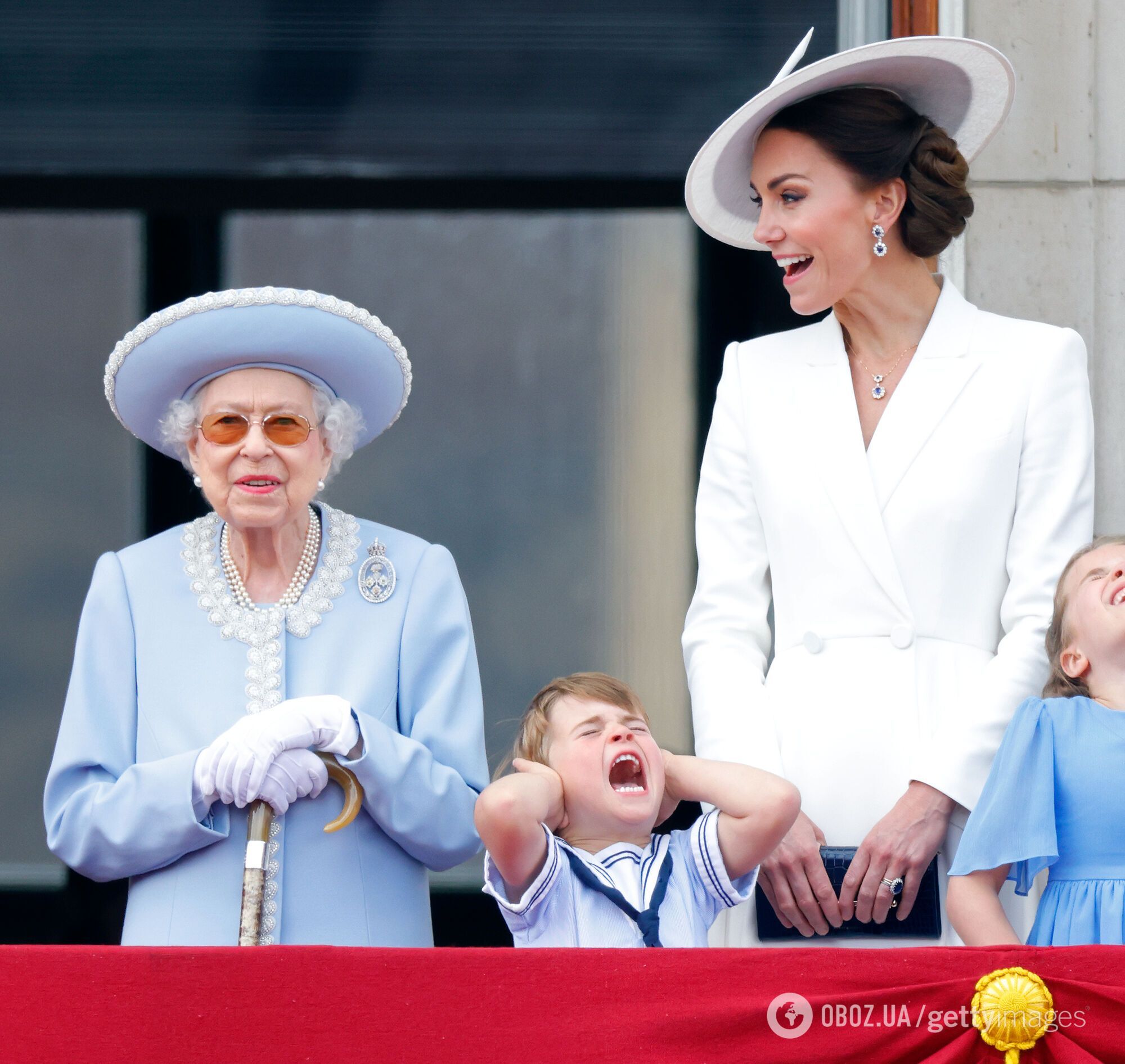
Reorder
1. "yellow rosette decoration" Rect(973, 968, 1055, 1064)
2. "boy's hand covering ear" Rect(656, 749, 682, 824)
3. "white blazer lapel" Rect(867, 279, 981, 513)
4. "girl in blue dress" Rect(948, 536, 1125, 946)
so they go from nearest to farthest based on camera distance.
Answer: "yellow rosette decoration" Rect(973, 968, 1055, 1064)
"girl in blue dress" Rect(948, 536, 1125, 946)
"boy's hand covering ear" Rect(656, 749, 682, 824)
"white blazer lapel" Rect(867, 279, 981, 513)

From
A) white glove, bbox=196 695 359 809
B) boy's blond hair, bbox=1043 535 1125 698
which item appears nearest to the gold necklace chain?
boy's blond hair, bbox=1043 535 1125 698

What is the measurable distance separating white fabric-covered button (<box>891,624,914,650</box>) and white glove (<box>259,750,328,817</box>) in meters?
0.91

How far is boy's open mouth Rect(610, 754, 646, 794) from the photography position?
2.59 meters

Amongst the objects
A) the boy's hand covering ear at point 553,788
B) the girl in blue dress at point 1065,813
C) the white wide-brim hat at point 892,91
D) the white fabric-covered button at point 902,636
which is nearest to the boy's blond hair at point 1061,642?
the girl in blue dress at point 1065,813

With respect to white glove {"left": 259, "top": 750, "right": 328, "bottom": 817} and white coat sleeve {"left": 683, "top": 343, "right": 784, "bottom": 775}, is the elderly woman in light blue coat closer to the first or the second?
white glove {"left": 259, "top": 750, "right": 328, "bottom": 817}

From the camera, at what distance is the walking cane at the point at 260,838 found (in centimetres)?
244

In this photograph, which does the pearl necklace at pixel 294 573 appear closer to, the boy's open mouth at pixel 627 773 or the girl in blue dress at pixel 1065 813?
the boy's open mouth at pixel 627 773

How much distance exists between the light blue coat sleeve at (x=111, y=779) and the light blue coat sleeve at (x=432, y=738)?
0.25 metres

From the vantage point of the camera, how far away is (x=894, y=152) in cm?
298

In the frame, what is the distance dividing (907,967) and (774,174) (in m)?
1.45

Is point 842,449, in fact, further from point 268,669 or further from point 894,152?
point 268,669

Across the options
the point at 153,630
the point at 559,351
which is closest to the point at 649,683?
the point at 559,351

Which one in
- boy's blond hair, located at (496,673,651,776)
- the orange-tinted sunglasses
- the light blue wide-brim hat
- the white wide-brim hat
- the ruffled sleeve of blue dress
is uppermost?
the white wide-brim hat

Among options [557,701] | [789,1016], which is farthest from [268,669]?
[789,1016]
